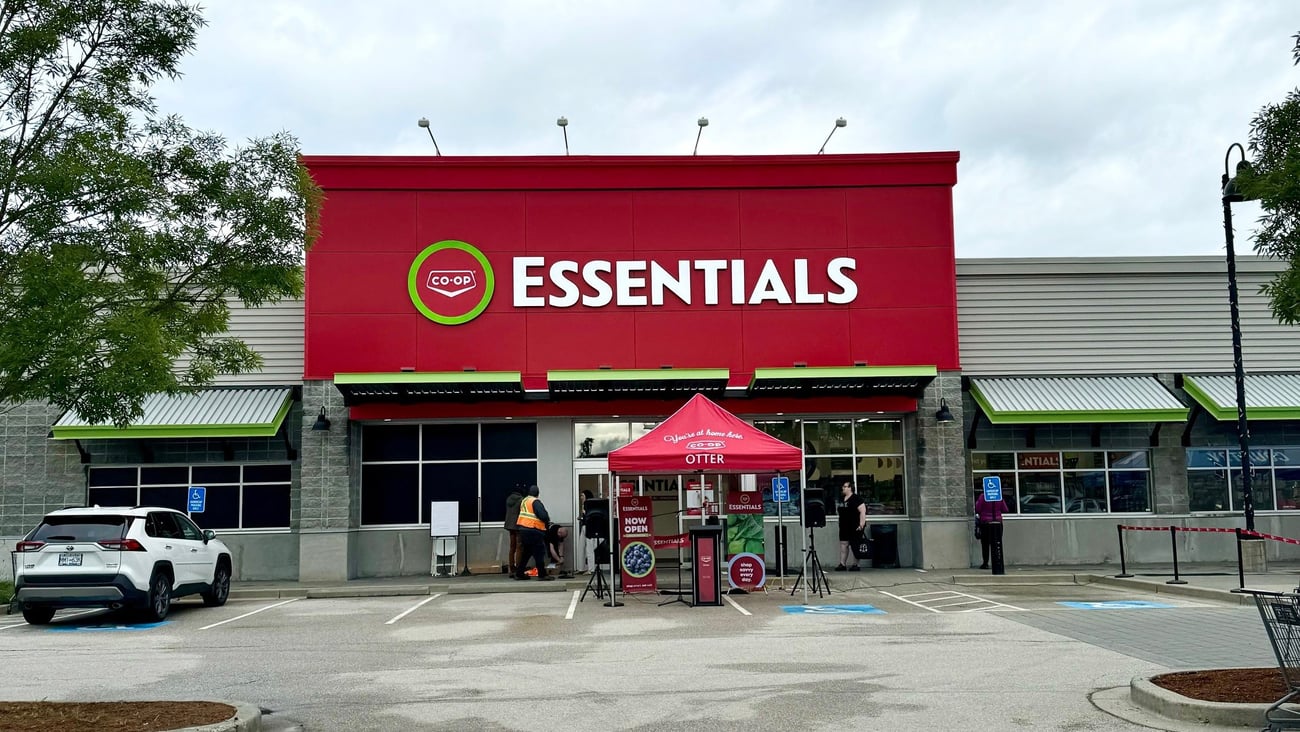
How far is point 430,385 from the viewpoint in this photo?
886 inches

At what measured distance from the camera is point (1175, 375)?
2527 centimetres

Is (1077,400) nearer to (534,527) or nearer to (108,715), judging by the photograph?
(534,527)

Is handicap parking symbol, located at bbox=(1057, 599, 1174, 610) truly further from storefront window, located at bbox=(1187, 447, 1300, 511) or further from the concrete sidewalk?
storefront window, located at bbox=(1187, 447, 1300, 511)

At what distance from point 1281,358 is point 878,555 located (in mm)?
10018

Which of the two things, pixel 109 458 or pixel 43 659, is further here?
pixel 109 458

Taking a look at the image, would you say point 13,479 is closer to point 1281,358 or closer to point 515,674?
point 515,674

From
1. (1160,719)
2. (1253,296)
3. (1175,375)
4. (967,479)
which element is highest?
(1253,296)

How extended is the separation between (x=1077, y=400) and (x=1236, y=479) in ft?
13.8

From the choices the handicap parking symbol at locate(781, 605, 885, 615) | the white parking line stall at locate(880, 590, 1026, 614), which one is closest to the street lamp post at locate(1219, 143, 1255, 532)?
the white parking line stall at locate(880, 590, 1026, 614)

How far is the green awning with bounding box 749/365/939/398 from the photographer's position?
22594mm

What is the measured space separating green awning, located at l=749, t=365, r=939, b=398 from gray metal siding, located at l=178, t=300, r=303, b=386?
9.51m

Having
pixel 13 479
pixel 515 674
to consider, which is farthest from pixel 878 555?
pixel 13 479

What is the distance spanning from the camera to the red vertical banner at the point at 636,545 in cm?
1936

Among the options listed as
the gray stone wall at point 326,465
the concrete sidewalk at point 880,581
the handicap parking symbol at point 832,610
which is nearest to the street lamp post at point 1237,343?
the concrete sidewalk at point 880,581
